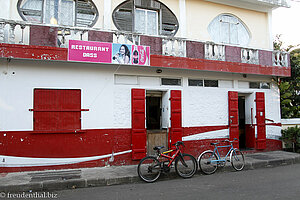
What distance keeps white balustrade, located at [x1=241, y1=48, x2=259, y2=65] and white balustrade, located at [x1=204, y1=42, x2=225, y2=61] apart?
3.64 ft

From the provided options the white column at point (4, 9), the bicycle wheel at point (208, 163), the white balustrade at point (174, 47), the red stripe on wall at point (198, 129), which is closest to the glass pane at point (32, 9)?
the white column at point (4, 9)

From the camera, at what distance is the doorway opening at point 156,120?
841 centimetres

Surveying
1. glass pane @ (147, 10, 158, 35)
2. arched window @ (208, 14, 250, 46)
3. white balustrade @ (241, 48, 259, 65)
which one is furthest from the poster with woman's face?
white balustrade @ (241, 48, 259, 65)

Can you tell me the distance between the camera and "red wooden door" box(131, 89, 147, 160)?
7859 millimetres

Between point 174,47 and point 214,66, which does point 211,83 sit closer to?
point 214,66

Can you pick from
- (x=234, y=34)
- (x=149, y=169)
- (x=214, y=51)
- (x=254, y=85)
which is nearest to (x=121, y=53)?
(x=149, y=169)

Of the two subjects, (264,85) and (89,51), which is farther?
(264,85)

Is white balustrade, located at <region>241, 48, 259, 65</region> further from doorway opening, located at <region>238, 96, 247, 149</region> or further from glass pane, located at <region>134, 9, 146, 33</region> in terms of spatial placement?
glass pane, located at <region>134, 9, 146, 33</region>

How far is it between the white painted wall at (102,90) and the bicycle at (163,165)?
6.14ft

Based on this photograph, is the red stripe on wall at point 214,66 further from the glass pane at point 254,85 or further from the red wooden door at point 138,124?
the red wooden door at point 138,124

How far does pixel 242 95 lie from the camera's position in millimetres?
10352

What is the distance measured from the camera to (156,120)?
9.20m

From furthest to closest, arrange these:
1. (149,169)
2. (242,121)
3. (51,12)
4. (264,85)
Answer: (242,121) → (264,85) → (51,12) → (149,169)

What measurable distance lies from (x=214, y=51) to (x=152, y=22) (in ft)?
8.69
